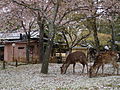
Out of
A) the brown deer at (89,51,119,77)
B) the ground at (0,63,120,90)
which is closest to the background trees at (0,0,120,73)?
the ground at (0,63,120,90)

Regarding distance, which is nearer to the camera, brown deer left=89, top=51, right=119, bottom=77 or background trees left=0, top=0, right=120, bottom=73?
brown deer left=89, top=51, right=119, bottom=77

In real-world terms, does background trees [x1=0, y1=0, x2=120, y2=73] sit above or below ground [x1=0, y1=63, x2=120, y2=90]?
above

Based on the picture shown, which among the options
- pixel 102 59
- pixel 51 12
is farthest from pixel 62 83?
pixel 51 12

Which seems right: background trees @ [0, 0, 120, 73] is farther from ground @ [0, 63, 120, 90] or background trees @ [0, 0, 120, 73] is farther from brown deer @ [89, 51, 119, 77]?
brown deer @ [89, 51, 119, 77]

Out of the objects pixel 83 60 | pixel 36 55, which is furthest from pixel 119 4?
pixel 36 55

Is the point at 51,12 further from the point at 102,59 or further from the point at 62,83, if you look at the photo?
the point at 62,83

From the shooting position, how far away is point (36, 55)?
3123cm

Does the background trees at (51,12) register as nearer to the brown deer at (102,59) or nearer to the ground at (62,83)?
the ground at (62,83)

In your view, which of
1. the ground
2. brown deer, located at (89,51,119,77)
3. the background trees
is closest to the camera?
the ground

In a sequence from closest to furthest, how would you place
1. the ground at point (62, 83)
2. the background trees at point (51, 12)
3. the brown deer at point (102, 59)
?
the ground at point (62, 83) < the brown deer at point (102, 59) < the background trees at point (51, 12)

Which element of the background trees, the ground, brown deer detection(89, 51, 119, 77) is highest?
the background trees

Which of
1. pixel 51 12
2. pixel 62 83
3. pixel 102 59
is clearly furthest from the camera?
pixel 51 12

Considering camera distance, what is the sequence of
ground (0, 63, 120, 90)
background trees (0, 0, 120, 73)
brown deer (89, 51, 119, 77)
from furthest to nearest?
background trees (0, 0, 120, 73) < brown deer (89, 51, 119, 77) < ground (0, 63, 120, 90)

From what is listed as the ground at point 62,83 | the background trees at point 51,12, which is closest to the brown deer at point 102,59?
the ground at point 62,83
